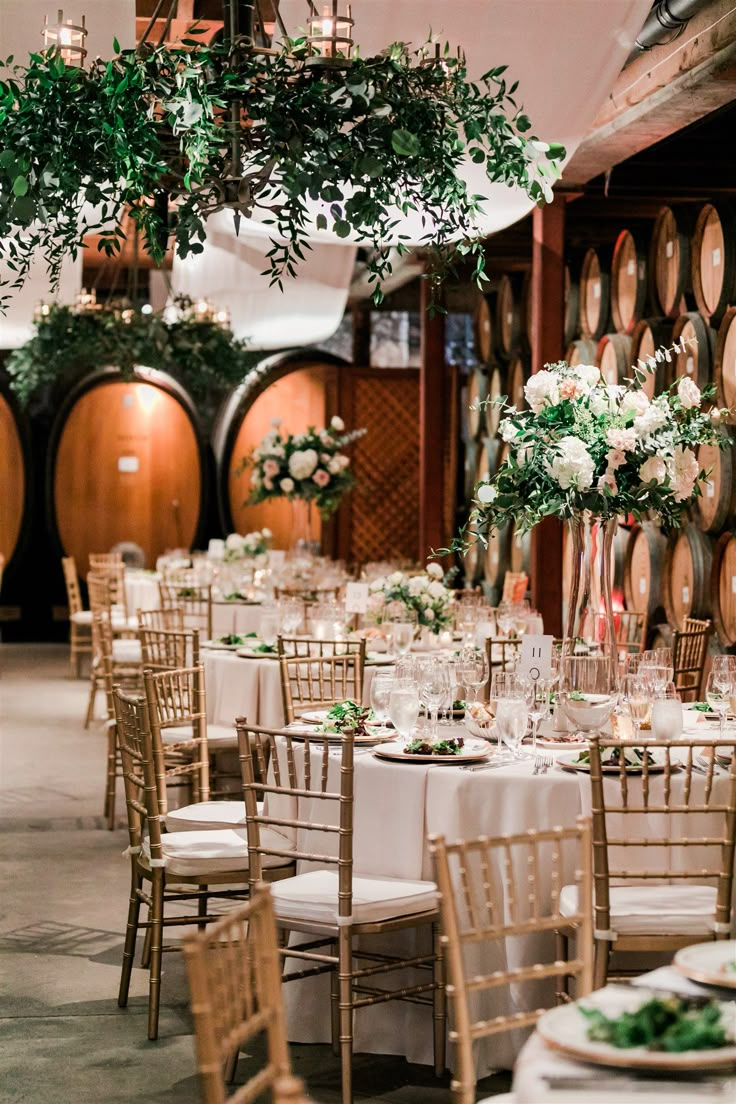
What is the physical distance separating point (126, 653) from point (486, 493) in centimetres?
460

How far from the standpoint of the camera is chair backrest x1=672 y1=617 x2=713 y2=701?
5473 mm

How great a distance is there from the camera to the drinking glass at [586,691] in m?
3.58

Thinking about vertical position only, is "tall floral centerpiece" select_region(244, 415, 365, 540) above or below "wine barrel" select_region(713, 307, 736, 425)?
below

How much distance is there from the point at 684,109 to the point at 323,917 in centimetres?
364

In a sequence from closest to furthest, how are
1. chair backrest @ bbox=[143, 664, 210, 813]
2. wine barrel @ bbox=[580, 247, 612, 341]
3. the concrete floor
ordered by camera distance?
1. the concrete floor
2. chair backrest @ bbox=[143, 664, 210, 813]
3. wine barrel @ bbox=[580, 247, 612, 341]

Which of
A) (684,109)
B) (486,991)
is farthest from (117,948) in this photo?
(684,109)

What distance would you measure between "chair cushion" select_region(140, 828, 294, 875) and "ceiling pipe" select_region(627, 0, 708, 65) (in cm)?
290

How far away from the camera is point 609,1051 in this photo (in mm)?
1658

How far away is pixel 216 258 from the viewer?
8812mm

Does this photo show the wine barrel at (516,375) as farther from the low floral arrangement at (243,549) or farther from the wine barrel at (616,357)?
the low floral arrangement at (243,549)

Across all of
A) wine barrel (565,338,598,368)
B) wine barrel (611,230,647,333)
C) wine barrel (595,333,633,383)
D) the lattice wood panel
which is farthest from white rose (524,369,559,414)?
the lattice wood panel

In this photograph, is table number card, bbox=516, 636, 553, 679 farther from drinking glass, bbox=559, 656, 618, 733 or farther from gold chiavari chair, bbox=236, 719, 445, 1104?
gold chiavari chair, bbox=236, 719, 445, 1104

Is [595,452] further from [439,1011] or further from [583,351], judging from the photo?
[583,351]

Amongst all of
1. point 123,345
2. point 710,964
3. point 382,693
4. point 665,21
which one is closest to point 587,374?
point 382,693
